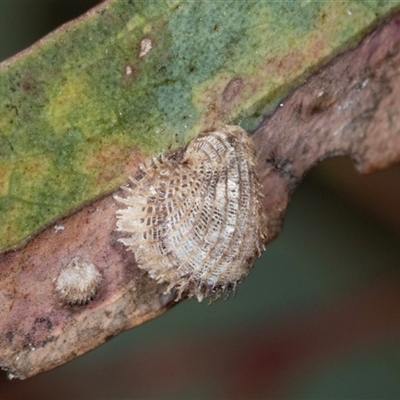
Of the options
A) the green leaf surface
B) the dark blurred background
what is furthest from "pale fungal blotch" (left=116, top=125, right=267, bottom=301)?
the dark blurred background

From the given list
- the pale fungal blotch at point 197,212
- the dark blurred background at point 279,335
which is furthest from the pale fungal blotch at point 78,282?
the dark blurred background at point 279,335

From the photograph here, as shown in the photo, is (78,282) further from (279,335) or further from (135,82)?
(279,335)

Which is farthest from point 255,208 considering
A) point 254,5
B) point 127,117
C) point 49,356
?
point 49,356

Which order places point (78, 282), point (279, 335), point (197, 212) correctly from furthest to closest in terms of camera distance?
1. point (279, 335)
2. point (197, 212)
3. point (78, 282)

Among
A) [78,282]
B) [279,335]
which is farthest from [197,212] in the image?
[279,335]

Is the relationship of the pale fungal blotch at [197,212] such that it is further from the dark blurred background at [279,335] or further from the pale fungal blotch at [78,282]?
the dark blurred background at [279,335]

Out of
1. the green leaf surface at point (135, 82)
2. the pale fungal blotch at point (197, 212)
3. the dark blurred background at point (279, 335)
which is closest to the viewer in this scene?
the green leaf surface at point (135, 82)
